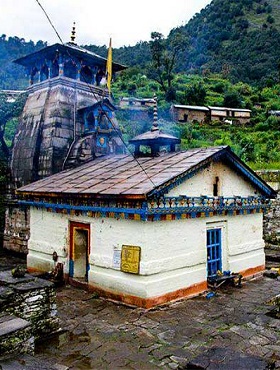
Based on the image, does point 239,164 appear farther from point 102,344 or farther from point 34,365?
point 34,365

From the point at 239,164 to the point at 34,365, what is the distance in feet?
26.6

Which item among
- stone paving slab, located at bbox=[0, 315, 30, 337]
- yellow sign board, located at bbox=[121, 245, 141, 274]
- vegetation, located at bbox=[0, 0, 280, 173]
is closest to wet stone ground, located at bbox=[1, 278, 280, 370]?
stone paving slab, located at bbox=[0, 315, 30, 337]

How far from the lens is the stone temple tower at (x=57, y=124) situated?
539 inches

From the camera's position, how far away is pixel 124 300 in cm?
884

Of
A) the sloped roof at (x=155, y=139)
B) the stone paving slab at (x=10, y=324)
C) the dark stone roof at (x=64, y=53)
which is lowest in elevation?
the stone paving slab at (x=10, y=324)

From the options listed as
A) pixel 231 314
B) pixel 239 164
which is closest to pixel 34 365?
pixel 231 314

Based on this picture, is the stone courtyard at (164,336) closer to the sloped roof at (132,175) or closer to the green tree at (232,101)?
the sloped roof at (132,175)

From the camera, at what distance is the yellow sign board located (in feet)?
28.1

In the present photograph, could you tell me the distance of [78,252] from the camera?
10.6m

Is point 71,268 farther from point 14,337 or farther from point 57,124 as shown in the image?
point 57,124

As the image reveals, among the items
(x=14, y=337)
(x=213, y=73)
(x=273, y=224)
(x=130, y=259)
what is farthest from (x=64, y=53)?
(x=213, y=73)

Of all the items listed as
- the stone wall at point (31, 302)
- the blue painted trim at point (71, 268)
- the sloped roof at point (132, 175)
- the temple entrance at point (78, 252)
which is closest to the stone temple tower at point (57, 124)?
the sloped roof at point (132, 175)

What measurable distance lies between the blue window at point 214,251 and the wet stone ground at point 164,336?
1.12m

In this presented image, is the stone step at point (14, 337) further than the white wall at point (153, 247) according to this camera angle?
No
